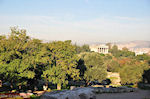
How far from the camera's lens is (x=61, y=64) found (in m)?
34.0

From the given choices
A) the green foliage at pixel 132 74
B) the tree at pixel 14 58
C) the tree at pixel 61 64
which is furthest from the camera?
the green foliage at pixel 132 74

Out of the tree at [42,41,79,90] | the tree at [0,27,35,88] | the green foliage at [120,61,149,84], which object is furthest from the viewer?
the green foliage at [120,61,149,84]

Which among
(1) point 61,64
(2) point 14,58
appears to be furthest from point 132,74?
(2) point 14,58

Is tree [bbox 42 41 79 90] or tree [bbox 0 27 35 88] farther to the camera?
tree [bbox 42 41 79 90]

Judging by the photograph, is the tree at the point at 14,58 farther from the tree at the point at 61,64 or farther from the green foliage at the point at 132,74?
the green foliage at the point at 132,74

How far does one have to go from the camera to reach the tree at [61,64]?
3269 centimetres

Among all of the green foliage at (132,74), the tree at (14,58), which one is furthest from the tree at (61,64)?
the green foliage at (132,74)

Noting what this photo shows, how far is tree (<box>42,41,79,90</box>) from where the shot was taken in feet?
107

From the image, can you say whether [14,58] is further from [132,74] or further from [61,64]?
[132,74]

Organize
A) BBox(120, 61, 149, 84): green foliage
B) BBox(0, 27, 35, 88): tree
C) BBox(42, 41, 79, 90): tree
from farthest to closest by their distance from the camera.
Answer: BBox(120, 61, 149, 84): green foliage
BBox(42, 41, 79, 90): tree
BBox(0, 27, 35, 88): tree

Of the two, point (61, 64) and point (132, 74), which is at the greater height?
point (61, 64)

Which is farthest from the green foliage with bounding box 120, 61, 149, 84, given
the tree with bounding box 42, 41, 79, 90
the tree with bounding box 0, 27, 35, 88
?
the tree with bounding box 0, 27, 35, 88

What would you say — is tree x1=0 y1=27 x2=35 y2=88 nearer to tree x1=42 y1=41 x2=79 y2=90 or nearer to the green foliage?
tree x1=42 y1=41 x2=79 y2=90

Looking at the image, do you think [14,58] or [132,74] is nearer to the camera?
[14,58]
